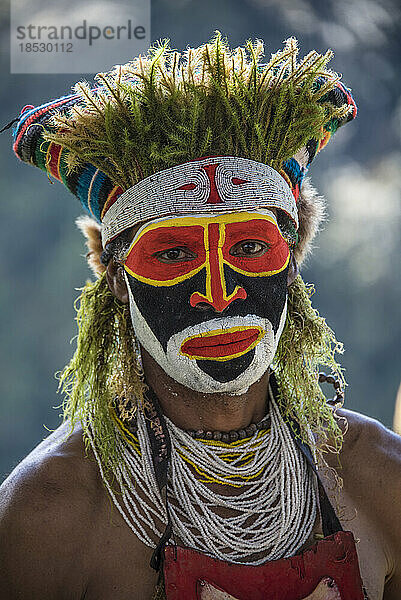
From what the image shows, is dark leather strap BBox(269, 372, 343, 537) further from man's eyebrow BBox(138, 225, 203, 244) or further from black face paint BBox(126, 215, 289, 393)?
man's eyebrow BBox(138, 225, 203, 244)

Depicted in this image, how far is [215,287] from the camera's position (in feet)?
7.84

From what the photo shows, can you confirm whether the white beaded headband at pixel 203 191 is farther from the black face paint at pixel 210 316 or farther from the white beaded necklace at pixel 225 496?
the white beaded necklace at pixel 225 496

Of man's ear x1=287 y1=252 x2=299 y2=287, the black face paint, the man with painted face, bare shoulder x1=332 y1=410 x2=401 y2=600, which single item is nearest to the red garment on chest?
the man with painted face

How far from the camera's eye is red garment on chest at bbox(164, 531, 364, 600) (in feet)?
7.41

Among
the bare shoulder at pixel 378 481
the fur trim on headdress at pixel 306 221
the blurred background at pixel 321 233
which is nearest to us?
the bare shoulder at pixel 378 481

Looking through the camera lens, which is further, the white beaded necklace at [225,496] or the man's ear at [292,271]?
the man's ear at [292,271]

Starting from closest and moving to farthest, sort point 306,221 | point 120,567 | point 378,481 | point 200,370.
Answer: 1. point 120,567
2. point 200,370
3. point 378,481
4. point 306,221

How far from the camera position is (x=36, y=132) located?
2.66 m

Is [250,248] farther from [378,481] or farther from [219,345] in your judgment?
[378,481]

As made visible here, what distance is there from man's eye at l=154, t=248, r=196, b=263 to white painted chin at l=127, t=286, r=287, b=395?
0.23m

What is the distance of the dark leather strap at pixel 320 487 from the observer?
96.9 inches

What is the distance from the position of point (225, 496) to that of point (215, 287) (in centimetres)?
70

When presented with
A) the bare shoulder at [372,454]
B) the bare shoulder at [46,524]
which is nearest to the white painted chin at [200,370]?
the bare shoulder at [46,524]

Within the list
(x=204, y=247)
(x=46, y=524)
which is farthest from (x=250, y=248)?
(x=46, y=524)
